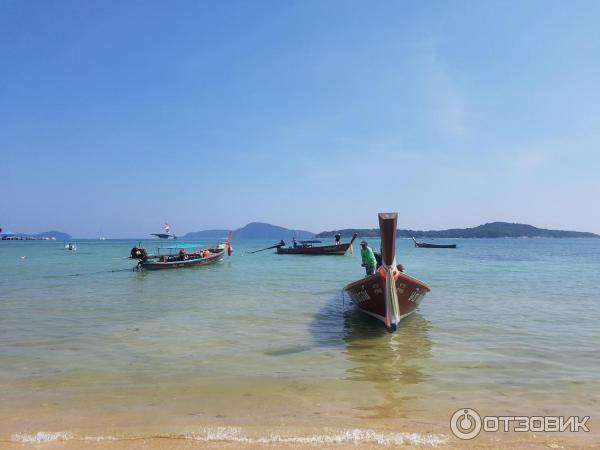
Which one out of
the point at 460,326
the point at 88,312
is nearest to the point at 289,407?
the point at 460,326

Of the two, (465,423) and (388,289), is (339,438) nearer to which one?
(465,423)

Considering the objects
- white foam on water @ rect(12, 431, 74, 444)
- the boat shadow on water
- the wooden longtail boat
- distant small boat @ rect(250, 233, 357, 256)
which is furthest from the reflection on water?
the wooden longtail boat

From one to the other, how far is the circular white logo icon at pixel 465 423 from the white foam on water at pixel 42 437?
4672 millimetres

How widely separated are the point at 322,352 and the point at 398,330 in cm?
298

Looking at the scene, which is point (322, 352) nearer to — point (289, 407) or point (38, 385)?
point (289, 407)

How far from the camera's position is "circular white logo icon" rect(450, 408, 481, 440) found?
5.27 metres

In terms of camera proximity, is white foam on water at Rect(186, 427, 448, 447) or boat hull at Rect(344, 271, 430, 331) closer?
white foam on water at Rect(186, 427, 448, 447)

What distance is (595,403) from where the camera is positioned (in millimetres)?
6312

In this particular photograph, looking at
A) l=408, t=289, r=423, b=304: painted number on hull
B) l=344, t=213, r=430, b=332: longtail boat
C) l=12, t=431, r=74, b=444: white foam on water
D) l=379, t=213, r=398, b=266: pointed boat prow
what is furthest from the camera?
l=408, t=289, r=423, b=304: painted number on hull

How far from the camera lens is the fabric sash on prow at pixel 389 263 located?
1011 cm

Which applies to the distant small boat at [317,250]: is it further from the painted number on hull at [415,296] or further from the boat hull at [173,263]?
the painted number on hull at [415,296]

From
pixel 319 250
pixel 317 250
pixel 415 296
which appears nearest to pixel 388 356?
pixel 415 296

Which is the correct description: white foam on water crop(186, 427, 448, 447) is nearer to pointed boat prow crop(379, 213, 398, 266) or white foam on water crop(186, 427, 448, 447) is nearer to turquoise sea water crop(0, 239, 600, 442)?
turquoise sea water crop(0, 239, 600, 442)

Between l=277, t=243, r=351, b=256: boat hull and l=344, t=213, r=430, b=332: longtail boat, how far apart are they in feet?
127
